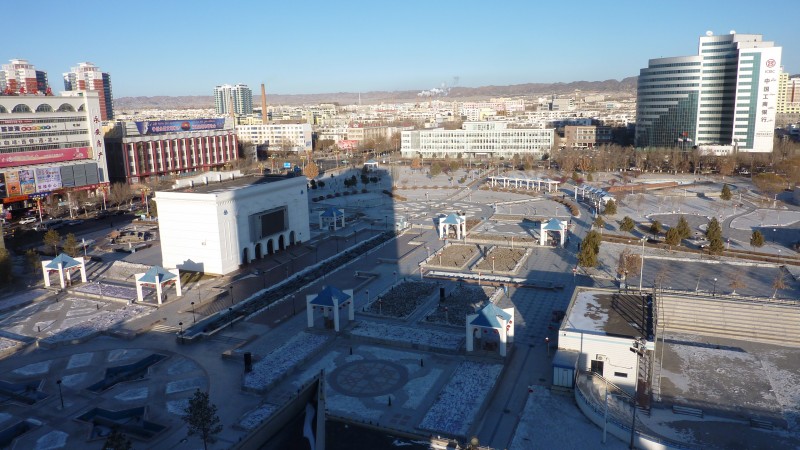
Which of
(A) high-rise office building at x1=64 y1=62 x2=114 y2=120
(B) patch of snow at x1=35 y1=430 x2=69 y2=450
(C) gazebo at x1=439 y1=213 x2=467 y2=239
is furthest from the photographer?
(A) high-rise office building at x1=64 y1=62 x2=114 y2=120

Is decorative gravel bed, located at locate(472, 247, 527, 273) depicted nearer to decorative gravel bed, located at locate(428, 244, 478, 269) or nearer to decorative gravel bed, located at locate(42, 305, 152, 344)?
decorative gravel bed, located at locate(428, 244, 478, 269)

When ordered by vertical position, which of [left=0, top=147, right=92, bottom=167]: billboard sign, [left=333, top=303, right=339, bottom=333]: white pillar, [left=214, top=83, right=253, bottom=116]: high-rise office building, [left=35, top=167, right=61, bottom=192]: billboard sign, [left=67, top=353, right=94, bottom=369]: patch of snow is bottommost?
[left=67, top=353, right=94, bottom=369]: patch of snow

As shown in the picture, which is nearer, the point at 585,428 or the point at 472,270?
the point at 585,428

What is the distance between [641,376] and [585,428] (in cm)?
257

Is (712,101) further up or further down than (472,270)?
further up

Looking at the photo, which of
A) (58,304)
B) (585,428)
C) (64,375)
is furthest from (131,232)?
(585,428)

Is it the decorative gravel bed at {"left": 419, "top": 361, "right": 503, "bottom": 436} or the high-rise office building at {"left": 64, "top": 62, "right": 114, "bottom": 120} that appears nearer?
the decorative gravel bed at {"left": 419, "top": 361, "right": 503, "bottom": 436}

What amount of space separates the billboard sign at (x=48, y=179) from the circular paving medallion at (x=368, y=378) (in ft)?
102

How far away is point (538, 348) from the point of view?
1506 centimetres

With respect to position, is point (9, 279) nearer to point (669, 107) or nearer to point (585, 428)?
point (585, 428)

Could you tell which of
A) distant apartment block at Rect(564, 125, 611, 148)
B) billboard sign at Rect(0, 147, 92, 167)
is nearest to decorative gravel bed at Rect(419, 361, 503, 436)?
billboard sign at Rect(0, 147, 92, 167)

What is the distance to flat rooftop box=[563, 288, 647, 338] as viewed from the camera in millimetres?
13859

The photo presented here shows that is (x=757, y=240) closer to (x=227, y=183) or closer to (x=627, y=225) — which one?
(x=627, y=225)

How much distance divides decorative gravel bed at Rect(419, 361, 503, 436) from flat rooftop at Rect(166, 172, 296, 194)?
13.4 meters
